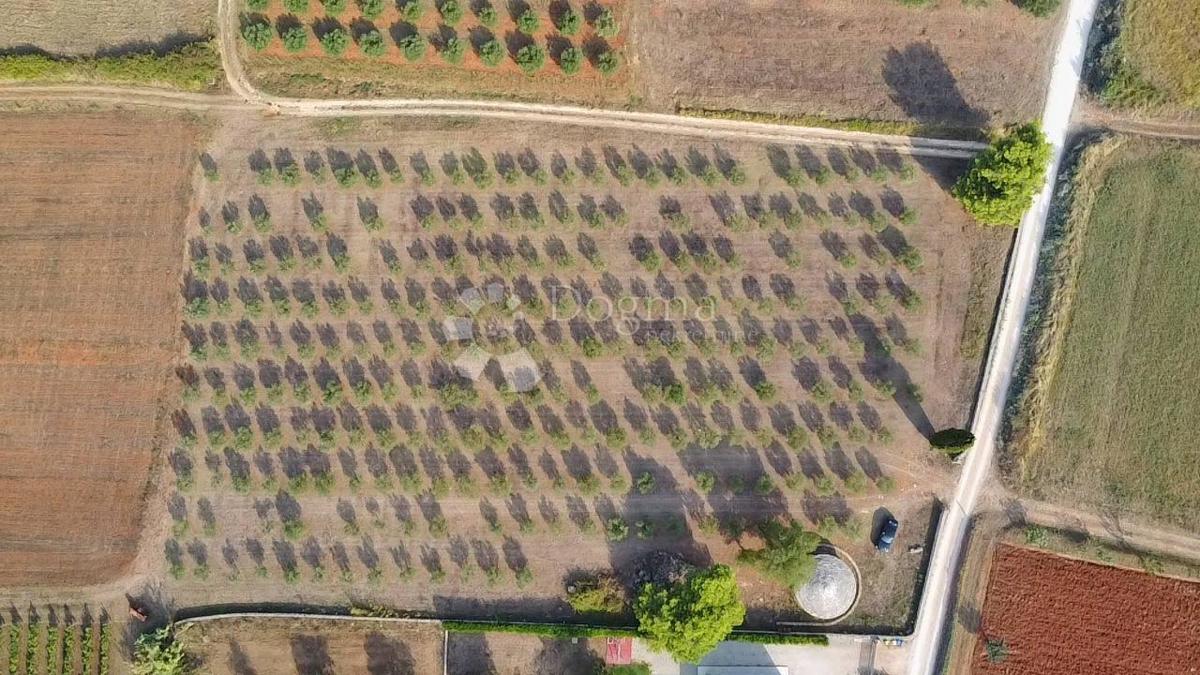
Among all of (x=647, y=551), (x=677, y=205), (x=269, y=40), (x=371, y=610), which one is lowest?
(x=371, y=610)

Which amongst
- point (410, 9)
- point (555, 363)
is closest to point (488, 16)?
point (410, 9)

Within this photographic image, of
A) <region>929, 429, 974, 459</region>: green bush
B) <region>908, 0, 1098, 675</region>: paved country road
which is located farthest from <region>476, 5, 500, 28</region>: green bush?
<region>929, 429, 974, 459</region>: green bush

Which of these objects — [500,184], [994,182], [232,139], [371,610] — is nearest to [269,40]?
[232,139]

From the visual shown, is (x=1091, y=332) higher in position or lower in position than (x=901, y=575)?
higher

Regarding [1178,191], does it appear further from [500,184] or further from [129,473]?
[129,473]

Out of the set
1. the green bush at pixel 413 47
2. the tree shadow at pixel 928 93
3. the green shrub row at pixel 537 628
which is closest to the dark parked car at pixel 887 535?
the green shrub row at pixel 537 628

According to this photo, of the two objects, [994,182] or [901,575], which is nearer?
[994,182]
